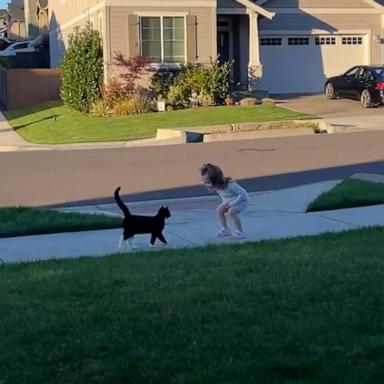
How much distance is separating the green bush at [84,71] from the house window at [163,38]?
6.10 ft

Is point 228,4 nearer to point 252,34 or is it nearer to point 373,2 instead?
point 252,34

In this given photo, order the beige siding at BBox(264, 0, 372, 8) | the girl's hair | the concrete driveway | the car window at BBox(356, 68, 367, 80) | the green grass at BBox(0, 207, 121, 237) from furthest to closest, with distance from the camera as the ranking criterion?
the beige siding at BBox(264, 0, 372, 8) < the car window at BBox(356, 68, 367, 80) < the concrete driveway < the green grass at BBox(0, 207, 121, 237) < the girl's hair

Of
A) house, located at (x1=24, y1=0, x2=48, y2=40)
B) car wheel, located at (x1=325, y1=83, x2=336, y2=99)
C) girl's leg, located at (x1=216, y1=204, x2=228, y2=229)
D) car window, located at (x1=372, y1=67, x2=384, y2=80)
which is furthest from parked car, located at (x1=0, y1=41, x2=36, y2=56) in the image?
girl's leg, located at (x1=216, y1=204, x2=228, y2=229)

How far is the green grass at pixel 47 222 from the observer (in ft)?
35.1

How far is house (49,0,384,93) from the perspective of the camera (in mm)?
32125

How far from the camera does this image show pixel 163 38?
3247 cm

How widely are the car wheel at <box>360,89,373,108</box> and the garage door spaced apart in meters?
6.56

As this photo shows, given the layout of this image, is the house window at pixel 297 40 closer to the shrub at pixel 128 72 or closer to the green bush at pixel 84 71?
the shrub at pixel 128 72

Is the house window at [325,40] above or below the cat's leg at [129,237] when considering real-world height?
above

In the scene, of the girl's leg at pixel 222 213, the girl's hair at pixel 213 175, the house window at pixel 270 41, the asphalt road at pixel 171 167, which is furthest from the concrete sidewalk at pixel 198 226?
the house window at pixel 270 41

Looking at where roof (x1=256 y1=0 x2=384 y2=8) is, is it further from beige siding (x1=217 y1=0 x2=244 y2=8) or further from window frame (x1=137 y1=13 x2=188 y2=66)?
window frame (x1=137 y1=13 x2=188 y2=66)

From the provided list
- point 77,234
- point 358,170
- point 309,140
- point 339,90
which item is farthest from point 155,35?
point 77,234

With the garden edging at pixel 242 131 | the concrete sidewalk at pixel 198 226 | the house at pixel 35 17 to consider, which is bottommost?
the concrete sidewalk at pixel 198 226

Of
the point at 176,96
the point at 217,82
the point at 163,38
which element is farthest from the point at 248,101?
the point at 163,38
